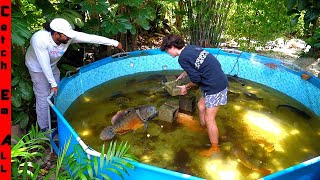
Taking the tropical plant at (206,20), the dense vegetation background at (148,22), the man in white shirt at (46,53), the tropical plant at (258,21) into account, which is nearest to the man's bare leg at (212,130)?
the man in white shirt at (46,53)

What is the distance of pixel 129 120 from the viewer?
16.2 feet

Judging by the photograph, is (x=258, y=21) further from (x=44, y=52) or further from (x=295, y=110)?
(x=44, y=52)

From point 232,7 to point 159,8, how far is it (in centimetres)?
226

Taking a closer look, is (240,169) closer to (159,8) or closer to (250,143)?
(250,143)

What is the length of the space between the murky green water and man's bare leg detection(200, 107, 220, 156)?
98 millimetres

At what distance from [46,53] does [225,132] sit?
278 centimetres

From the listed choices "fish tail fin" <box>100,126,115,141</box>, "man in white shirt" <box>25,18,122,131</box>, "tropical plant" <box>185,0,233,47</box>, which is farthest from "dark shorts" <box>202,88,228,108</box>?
"tropical plant" <box>185,0,233,47</box>

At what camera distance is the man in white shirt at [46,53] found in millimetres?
3920

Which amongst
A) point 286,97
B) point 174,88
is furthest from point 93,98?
point 286,97

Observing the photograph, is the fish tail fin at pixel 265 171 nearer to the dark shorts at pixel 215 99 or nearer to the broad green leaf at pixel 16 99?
the dark shorts at pixel 215 99

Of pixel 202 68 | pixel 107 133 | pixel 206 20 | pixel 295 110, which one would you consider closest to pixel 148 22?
pixel 206 20

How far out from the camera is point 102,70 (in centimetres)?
637

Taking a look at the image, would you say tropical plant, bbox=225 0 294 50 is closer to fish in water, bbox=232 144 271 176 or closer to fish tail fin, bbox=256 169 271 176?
fish in water, bbox=232 144 271 176

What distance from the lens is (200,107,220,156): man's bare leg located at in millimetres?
4192
